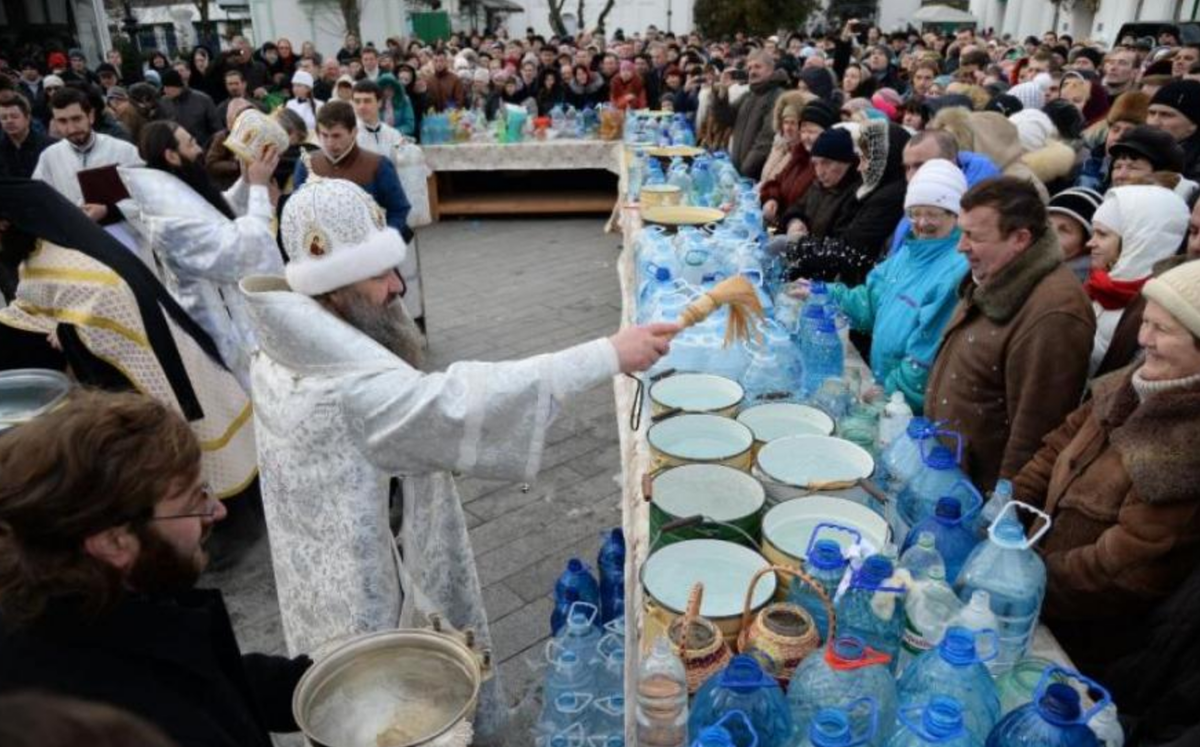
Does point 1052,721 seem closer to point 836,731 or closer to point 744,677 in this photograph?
point 836,731

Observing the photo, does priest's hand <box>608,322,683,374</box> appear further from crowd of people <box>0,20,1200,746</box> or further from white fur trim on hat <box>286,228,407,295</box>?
white fur trim on hat <box>286,228,407,295</box>

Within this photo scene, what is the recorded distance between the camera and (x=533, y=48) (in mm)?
18062

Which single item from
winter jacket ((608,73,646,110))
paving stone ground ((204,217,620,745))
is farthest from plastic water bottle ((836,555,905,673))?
winter jacket ((608,73,646,110))

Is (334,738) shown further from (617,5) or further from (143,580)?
(617,5)

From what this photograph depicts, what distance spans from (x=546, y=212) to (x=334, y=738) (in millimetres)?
9835

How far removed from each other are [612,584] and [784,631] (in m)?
1.55

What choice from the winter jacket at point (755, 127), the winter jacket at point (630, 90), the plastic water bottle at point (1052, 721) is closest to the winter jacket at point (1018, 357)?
the plastic water bottle at point (1052, 721)

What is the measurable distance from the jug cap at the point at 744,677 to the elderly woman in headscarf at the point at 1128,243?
2024mm

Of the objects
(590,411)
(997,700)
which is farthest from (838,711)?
(590,411)


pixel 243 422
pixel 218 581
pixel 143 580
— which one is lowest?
pixel 218 581

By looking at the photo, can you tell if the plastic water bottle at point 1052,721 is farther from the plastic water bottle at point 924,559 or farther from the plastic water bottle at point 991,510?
the plastic water bottle at point 991,510

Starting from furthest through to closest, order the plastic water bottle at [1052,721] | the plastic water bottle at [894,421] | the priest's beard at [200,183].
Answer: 1. the priest's beard at [200,183]
2. the plastic water bottle at [894,421]
3. the plastic water bottle at [1052,721]

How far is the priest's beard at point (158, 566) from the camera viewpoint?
51.8 inches

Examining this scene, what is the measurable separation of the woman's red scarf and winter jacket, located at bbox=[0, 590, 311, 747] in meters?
3.03
